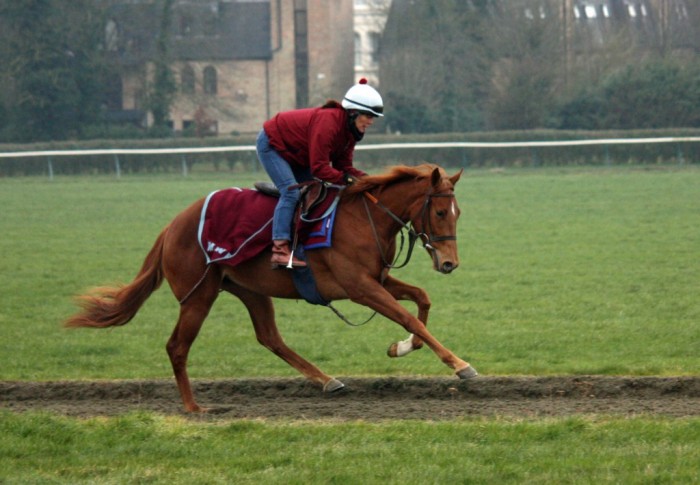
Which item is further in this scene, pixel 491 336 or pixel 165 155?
pixel 165 155

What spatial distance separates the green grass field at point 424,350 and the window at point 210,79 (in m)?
35.7

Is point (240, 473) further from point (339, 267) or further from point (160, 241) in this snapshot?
point (160, 241)

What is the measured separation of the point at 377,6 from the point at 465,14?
10.5 meters

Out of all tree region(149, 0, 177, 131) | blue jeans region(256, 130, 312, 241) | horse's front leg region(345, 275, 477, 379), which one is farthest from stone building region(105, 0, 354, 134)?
horse's front leg region(345, 275, 477, 379)

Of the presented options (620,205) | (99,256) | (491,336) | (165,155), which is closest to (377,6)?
(165,155)

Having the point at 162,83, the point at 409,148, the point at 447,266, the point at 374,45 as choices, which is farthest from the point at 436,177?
the point at 374,45

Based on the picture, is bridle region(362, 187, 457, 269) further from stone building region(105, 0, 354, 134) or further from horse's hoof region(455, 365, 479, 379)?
stone building region(105, 0, 354, 134)

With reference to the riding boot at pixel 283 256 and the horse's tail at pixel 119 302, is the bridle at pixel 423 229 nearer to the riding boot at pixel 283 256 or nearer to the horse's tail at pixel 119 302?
the riding boot at pixel 283 256

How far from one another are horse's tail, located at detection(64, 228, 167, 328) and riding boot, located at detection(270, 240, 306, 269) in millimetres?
1159

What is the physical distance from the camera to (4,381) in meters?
9.05

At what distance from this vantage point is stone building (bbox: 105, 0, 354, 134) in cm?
5934

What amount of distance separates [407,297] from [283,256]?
1.05 metres

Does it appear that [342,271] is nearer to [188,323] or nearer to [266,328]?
[266,328]

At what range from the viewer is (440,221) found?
7676mm
